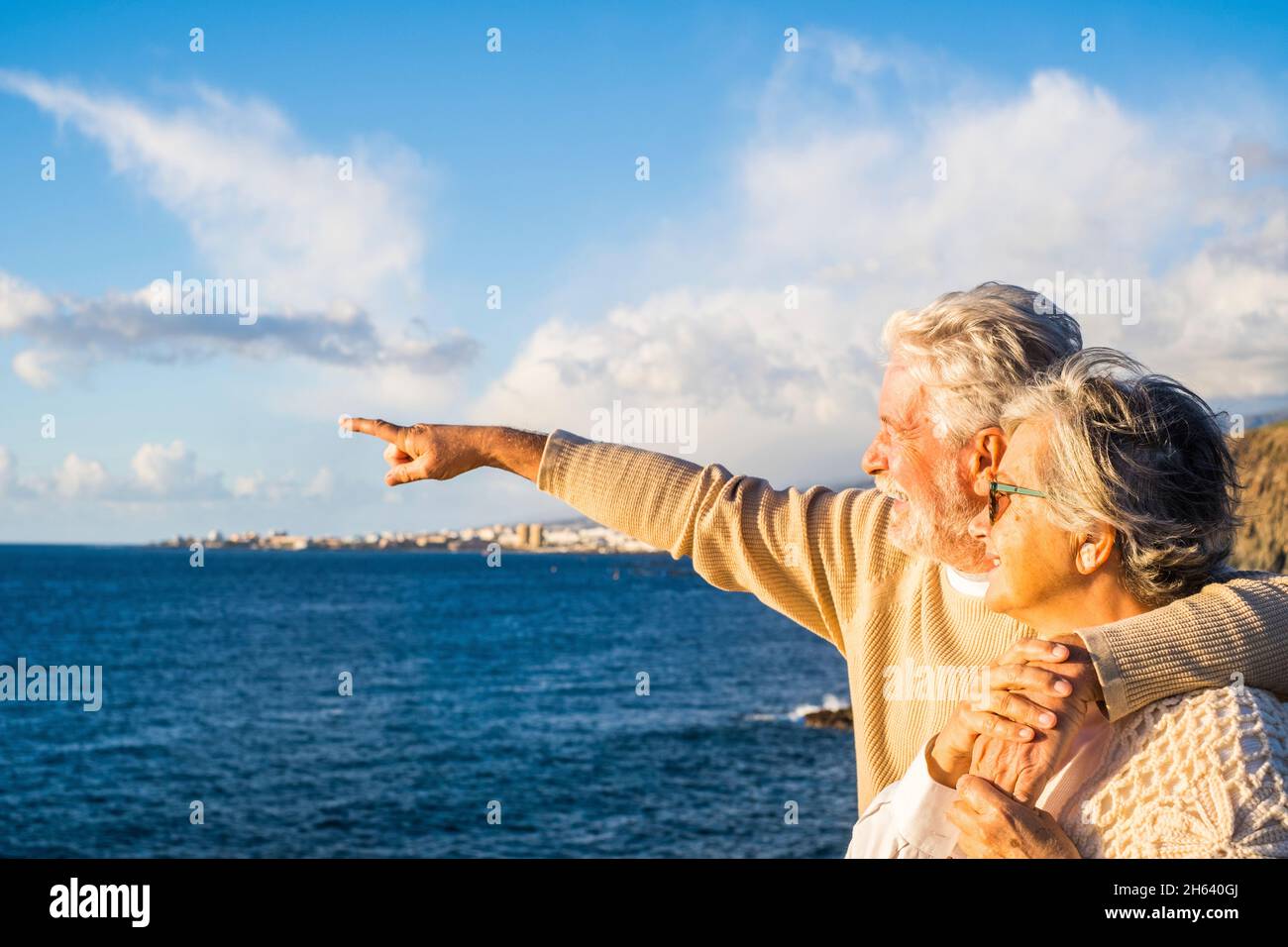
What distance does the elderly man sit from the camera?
173 centimetres

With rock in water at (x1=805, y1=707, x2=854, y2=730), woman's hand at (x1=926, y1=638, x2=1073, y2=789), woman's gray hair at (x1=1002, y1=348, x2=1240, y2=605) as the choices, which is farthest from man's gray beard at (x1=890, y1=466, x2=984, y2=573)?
rock in water at (x1=805, y1=707, x2=854, y2=730)

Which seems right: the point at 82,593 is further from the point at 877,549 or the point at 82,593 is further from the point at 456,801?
the point at 877,549

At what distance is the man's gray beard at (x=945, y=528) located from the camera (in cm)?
229

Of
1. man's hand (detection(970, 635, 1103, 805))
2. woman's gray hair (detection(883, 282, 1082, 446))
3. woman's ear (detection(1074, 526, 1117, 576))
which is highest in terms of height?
woman's gray hair (detection(883, 282, 1082, 446))

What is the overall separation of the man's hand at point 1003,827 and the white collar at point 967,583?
79cm

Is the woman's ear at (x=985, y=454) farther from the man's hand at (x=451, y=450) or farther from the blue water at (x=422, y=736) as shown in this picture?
the blue water at (x=422, y=736)

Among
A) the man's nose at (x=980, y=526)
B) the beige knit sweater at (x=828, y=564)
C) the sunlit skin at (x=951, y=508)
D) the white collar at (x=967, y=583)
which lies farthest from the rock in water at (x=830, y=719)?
the man's nose at (x=980, y=526)

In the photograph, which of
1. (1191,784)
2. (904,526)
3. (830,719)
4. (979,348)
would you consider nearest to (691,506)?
(904,526)

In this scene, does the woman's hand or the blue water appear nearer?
the woman's hand

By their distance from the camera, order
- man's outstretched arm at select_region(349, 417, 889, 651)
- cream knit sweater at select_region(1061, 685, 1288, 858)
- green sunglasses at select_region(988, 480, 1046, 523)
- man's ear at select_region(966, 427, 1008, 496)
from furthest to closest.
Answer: man's outstretched arm at select_region(349, 417, 889, 651) → man's ear at select_region(966, 427, 1008, 496) → green sunglasses at select_region(988, 480, 1046, 523) → cream knit sweater at select_region(1061, 685, 1288, 858)

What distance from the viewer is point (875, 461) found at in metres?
2.48

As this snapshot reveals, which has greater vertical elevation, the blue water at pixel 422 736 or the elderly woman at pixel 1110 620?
the elderly woman at pixel 1110 620

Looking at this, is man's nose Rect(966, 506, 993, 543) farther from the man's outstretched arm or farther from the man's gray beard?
the man's outstretched arm
